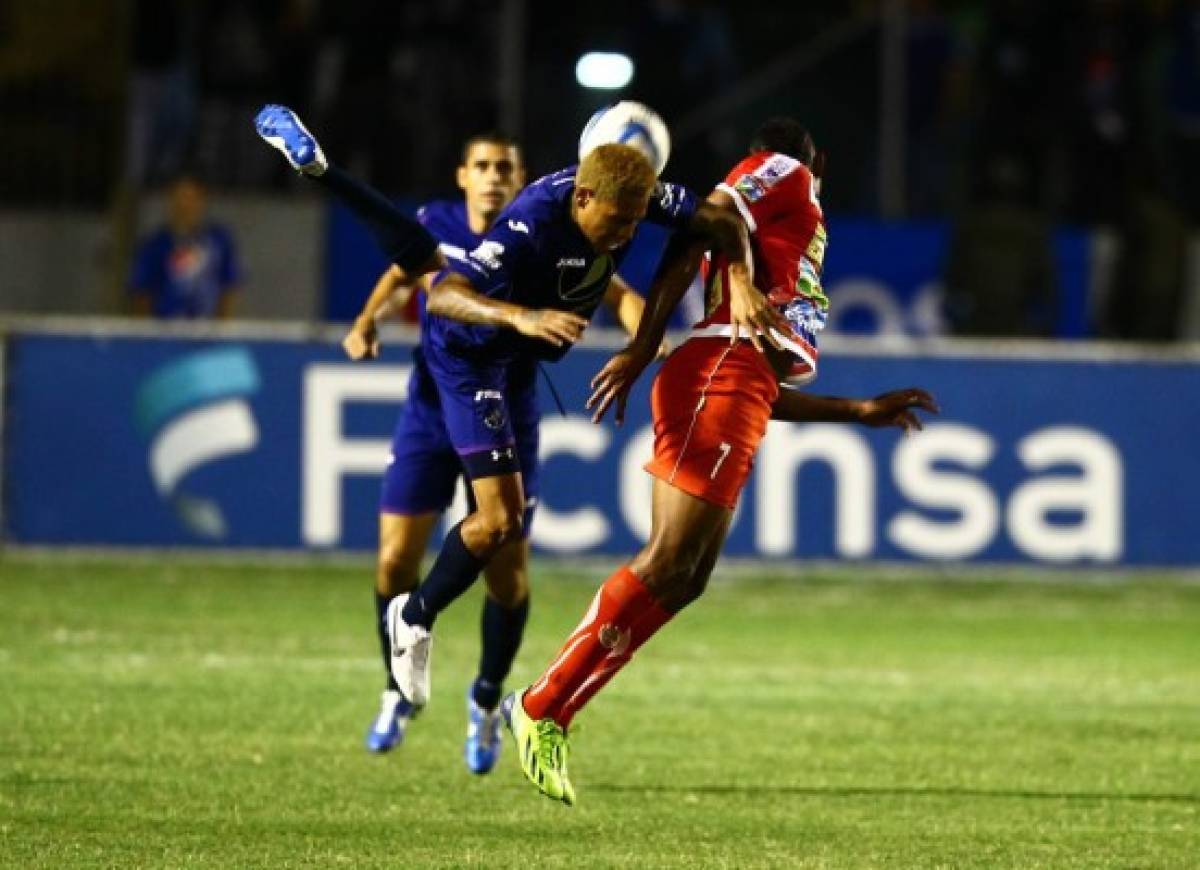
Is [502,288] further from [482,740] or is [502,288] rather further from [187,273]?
[187,273]

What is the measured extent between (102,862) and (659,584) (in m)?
1.88

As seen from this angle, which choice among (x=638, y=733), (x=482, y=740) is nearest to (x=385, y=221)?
(x=482, y=740)

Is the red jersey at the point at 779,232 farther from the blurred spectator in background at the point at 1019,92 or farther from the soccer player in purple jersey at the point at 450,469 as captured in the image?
the blurred spectator in background at the point at 1019,92

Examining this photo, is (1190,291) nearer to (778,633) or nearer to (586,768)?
(778,633)

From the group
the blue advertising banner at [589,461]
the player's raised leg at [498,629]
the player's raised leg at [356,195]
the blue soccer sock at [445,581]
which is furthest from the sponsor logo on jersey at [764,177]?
the blue advertising banner at [589,461]

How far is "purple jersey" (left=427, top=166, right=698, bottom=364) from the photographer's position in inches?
339

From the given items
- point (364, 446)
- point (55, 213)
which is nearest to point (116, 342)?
point (364, 446)

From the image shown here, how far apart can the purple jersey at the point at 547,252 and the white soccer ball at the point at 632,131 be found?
18cm

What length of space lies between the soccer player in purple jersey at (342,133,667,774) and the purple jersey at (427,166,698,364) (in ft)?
2.91

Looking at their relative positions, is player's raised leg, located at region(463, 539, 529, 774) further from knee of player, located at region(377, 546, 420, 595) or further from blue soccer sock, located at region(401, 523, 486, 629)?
blue soccer sock, located at region(401, 523, 486, 629)

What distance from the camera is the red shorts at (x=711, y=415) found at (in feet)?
27.9

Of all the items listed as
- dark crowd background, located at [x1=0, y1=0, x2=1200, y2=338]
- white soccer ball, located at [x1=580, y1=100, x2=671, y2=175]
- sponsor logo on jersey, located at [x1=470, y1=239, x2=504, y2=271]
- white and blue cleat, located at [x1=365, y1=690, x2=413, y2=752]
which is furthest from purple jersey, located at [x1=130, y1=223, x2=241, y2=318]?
white soccer ball, located at [x1=580, y1=100, x2=671, y2=175]

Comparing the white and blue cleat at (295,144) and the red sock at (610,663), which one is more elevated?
the white and blue cleat at (295,144)

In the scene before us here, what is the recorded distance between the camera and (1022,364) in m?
16.8
